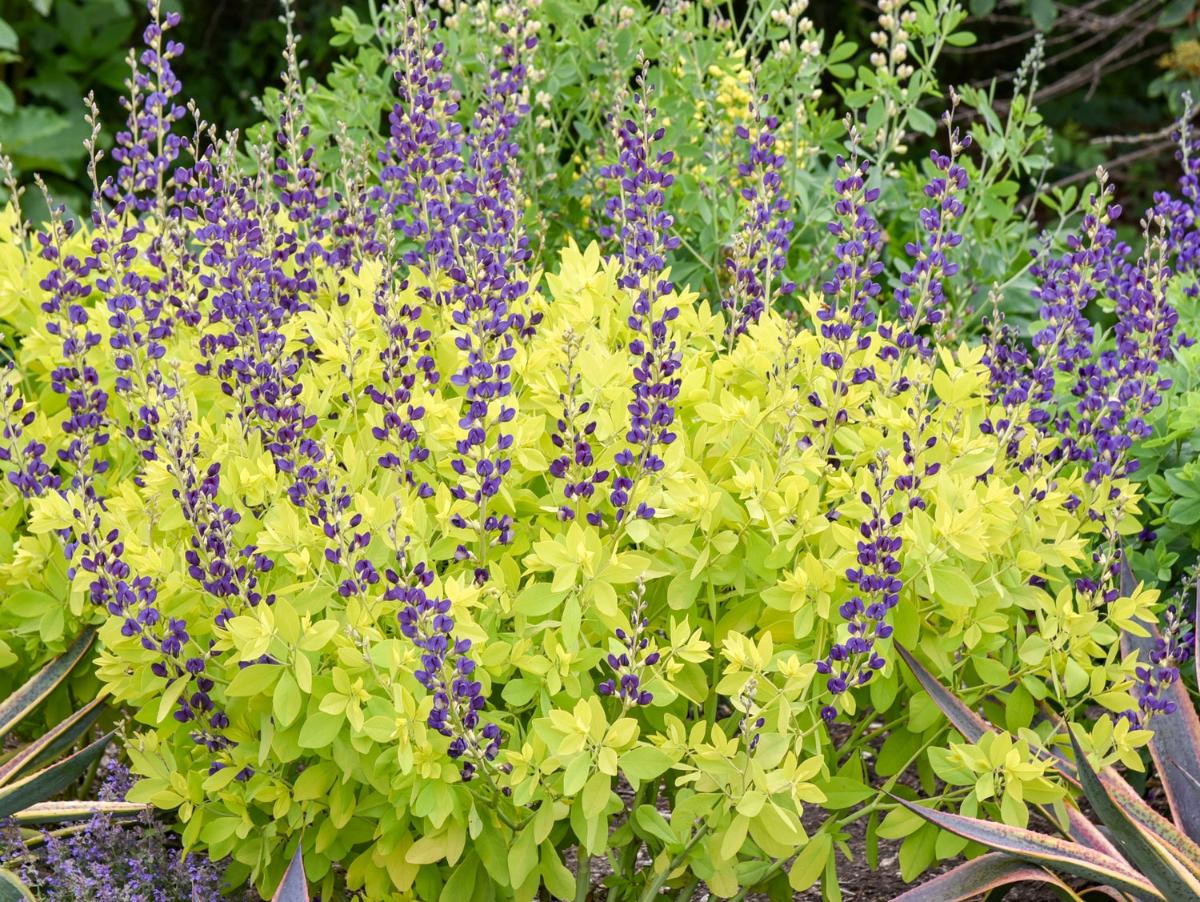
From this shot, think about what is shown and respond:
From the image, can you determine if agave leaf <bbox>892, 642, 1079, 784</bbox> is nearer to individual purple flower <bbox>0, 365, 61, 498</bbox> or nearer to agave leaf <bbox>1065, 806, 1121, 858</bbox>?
agave leaf <bbox>1065, 806, 1121, 858</bbox>

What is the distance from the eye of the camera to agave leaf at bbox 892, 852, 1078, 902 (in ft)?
7.69

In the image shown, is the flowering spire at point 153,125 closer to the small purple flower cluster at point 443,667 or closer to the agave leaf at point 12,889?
the small purple flower cluster at point 443,667

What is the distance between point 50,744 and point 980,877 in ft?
5.58

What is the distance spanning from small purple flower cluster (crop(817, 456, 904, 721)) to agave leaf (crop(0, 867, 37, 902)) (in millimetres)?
1389

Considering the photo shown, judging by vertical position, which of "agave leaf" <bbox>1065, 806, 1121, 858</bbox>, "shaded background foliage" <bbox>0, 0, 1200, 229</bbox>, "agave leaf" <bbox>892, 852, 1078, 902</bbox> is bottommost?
"shaded background foliage" <bbox>0, 0, 1200, 229</bbox>

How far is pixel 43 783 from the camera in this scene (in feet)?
8.52

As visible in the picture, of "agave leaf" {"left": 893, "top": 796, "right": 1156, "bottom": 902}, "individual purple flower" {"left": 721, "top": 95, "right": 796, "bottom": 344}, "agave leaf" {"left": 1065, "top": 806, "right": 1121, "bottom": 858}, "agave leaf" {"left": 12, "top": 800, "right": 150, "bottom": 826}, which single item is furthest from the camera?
"agave leaf" {"left": 12, "top": 800, "right": 150, "bottom": 826}

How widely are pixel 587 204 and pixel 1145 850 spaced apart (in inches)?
91.5

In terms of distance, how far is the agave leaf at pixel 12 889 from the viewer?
2.49m

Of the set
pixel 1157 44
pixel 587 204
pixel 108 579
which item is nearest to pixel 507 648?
pixel 108 579

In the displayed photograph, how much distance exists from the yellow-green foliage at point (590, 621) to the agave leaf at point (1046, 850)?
0.06 metres

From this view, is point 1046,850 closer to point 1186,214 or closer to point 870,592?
point 870,592

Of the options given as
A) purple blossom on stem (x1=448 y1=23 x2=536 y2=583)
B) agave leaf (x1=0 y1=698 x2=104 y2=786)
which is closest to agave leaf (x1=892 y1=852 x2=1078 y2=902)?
purple blossom on stem (x1=448 y1=23 x2=536 y2=583)

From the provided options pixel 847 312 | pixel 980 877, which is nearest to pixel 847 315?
pixel 847 312
